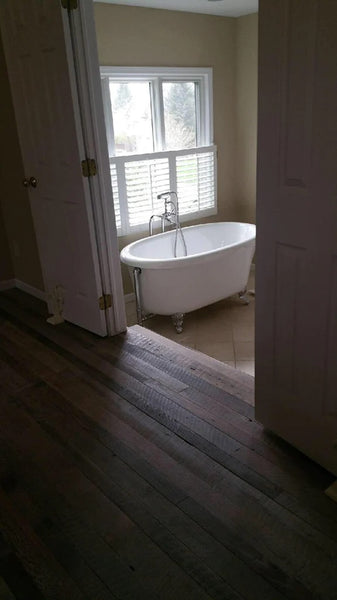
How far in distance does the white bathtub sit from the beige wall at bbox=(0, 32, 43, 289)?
31.1 inches

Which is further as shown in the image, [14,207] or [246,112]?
[246,112]

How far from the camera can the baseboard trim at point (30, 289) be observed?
3.40 metres

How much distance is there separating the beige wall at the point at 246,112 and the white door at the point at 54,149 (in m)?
3.03

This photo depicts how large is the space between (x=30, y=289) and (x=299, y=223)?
254cm

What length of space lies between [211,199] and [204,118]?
0.87 m

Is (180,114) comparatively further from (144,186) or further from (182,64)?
(144,186)

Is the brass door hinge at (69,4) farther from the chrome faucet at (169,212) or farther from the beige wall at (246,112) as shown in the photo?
the beige wall at (246,112)

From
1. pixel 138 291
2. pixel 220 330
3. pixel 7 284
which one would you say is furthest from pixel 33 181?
pixel 220 330

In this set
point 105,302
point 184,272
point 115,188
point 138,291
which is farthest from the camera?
point 115,188

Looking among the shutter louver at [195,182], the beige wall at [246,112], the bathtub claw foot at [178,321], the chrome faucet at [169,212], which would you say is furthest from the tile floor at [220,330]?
the beige wall at [246,112]

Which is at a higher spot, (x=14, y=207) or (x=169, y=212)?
(x=14, y=207)

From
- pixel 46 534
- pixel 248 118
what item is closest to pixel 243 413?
pixel 46 534

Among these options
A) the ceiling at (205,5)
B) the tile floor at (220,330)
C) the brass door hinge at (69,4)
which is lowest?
the tile floor at (220,330)

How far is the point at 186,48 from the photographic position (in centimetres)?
453
